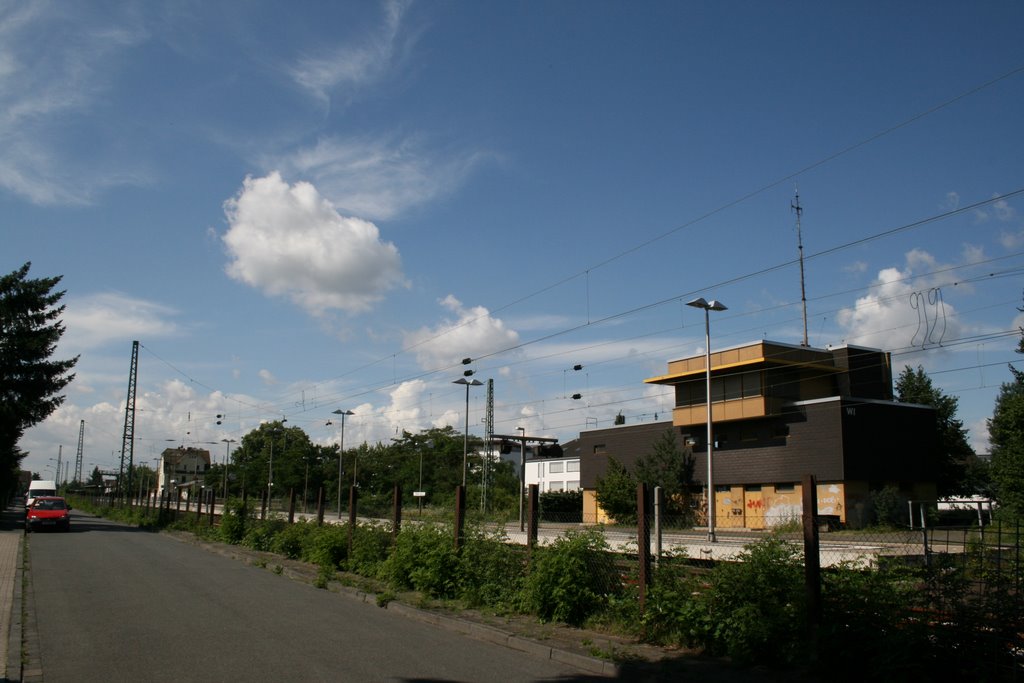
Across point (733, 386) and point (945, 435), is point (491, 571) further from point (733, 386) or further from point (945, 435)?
point (945, 435)

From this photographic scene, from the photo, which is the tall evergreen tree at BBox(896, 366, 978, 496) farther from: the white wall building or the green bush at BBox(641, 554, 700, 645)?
the green bush at BBox(641, 554, 700, 645)

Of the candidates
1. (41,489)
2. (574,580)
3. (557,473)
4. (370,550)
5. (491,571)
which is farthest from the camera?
(557,473)

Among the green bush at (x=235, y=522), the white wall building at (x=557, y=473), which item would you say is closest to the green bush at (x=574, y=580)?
the green bush at (x=235, y=522)

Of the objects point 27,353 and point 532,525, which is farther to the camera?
point 27,353

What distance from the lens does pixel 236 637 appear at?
33.7ft

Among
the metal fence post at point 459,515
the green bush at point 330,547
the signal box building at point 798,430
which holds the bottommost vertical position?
the green bush at point 330,547

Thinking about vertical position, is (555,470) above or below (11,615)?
above

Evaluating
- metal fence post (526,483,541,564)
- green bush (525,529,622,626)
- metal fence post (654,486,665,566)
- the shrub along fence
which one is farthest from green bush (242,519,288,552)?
metal fence post (654,486,665,566)

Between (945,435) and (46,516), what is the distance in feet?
183

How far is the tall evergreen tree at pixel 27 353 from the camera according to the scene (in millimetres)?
40375

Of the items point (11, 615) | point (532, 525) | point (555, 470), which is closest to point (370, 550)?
point (532, 525)

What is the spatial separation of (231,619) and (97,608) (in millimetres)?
2729

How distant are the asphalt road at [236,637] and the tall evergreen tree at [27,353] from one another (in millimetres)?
27891

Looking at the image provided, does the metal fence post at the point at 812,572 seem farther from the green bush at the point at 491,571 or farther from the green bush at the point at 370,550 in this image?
the green bush at the point at 370,550
